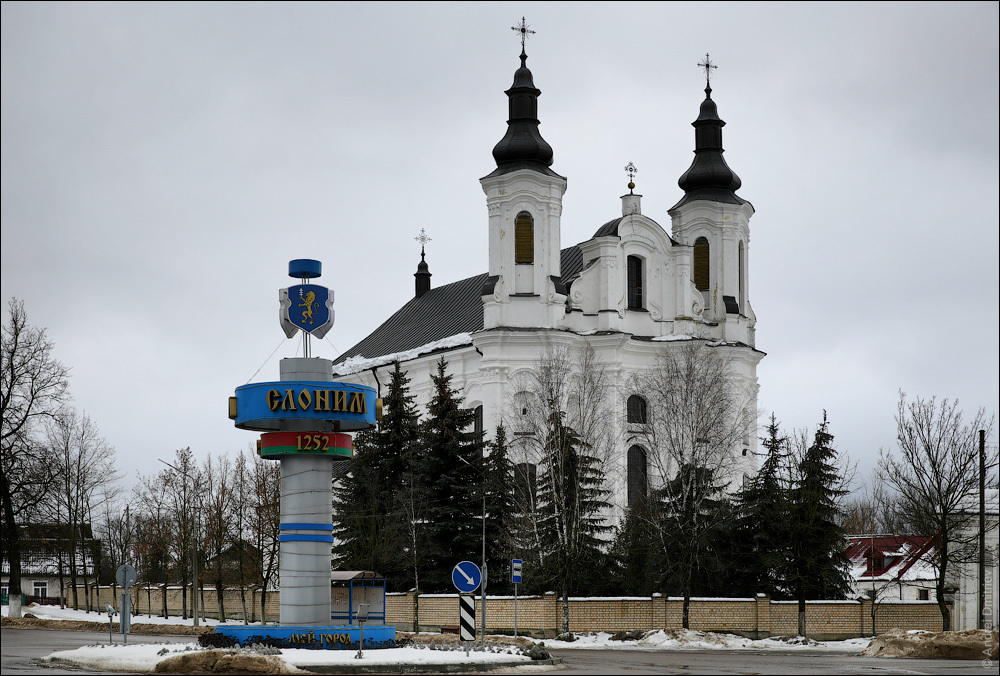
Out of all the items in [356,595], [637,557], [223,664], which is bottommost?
[356,595]

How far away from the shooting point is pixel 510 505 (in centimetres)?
4628

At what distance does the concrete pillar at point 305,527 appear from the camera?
25.9 m

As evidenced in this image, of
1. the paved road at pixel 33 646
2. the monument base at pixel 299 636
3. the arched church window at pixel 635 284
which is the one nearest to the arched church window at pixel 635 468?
the arched church window at pixel 635 284

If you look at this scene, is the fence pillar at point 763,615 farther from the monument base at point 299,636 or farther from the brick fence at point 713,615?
the monument base at point 299,636

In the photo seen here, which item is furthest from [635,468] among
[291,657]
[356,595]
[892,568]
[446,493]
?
[291,657]

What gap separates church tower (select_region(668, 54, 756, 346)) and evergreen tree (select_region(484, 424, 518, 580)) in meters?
16.9

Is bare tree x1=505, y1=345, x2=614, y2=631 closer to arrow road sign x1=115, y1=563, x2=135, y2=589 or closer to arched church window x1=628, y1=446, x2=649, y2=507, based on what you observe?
arched church window x1=628, y1=446, x2=649, y2=507

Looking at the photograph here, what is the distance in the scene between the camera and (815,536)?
136 feet

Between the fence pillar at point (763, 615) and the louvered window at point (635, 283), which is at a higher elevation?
the louvered window at point (635, 283)

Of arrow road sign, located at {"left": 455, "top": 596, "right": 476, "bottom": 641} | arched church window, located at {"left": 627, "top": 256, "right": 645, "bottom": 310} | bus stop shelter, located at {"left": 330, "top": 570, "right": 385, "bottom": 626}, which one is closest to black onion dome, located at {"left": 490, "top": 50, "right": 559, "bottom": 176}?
arched church window, located at {"left": 627, "top": 256, "right": 645, "bottom": 310}

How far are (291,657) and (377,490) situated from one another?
2798 centimetres

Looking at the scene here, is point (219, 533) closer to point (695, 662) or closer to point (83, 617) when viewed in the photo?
point (83, 617)

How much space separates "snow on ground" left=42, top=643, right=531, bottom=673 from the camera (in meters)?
22.1

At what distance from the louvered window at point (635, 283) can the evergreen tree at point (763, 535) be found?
16.5 meters
